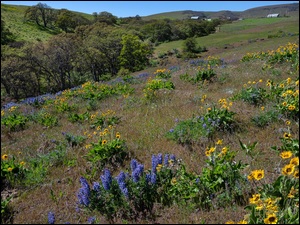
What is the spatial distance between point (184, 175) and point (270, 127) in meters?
2.64

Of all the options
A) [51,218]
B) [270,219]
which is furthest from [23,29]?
[270,219]

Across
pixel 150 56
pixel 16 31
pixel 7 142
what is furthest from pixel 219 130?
pixel 16 31

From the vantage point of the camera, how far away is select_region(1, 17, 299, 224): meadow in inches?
128

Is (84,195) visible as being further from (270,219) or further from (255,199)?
(270,219)

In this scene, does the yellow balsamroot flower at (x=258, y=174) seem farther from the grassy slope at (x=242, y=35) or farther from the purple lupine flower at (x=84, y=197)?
the grassy slope at (x=242, y=35)

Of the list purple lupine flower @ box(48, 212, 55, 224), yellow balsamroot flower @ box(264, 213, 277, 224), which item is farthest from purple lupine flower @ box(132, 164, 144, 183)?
yellow balsamroot flower @ box(264, 213, 277, 224)

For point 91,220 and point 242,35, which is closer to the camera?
point 91,220

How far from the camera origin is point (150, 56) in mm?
54406

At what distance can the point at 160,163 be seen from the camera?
3.94 meters

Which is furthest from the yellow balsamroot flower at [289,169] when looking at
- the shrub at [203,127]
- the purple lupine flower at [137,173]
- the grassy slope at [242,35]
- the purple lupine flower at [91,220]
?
the grassy slope at [242,35]

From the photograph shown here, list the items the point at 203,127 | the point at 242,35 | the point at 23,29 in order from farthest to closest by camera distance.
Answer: the point at 23,29
the point at 242,35
the point at 203,127

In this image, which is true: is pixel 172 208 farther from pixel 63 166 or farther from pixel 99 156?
pixel 63 166

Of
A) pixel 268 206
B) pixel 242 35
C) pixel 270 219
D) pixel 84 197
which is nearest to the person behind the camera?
pixel 270 219

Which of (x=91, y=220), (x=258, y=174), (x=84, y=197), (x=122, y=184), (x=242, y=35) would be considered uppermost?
(x=242, y=35)
